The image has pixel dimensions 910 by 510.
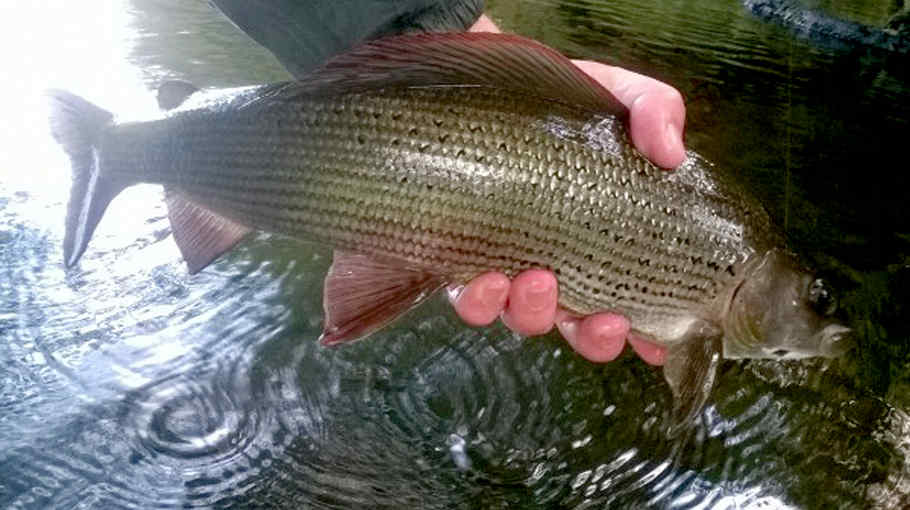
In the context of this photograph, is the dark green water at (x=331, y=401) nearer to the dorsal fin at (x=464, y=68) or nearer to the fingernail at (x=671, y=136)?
the dorsal fin at (x=464, y=68)

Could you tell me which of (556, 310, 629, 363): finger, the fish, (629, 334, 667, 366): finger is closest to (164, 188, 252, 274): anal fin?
the fish

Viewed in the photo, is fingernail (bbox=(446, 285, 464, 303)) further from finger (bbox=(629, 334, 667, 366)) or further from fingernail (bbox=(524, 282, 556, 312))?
finger (bbox=(629, 334, 667, 366))

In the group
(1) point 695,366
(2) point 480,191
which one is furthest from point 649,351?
(2) point 480,191

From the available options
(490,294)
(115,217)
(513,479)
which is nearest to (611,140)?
(490,294)

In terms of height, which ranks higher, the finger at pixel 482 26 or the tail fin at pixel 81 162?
the finger at pixel 482 26

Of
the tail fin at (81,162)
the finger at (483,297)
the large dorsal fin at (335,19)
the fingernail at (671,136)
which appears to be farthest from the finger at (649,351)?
the tail fin at (81,162)
